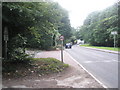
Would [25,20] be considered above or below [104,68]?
above

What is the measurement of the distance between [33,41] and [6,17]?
100 inches

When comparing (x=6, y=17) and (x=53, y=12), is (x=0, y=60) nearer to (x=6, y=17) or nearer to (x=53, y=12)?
(x=6, y=17)

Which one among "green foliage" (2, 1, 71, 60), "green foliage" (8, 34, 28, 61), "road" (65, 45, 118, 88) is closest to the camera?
"green foliage" (2, 1, 71, 60)

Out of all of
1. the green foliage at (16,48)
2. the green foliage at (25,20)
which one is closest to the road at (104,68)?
the green foliage at (25,20)

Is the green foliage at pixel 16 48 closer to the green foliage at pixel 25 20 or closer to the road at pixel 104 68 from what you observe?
the green foliage at pixel 25 20

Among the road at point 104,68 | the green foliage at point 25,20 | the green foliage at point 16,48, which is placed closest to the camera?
the green foliage at point 25,20

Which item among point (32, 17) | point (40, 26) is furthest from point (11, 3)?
point (40, 26)

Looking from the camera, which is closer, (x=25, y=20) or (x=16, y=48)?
(x=25, y=20)

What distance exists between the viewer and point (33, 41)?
7.42 m

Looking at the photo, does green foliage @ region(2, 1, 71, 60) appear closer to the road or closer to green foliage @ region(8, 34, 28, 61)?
green foliage @ region(8, 34, 28, 61)

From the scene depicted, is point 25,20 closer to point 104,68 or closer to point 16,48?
point 16,48

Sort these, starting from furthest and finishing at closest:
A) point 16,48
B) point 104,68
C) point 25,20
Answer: point 104,68, point 16,48, point 25,20

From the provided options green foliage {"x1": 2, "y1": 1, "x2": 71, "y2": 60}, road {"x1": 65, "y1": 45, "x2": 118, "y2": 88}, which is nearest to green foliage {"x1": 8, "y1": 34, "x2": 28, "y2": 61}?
green foliage {"x1": 2, "y1": 1, "x2": 71, "y2": 60}

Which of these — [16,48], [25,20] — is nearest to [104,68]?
[16,48]
